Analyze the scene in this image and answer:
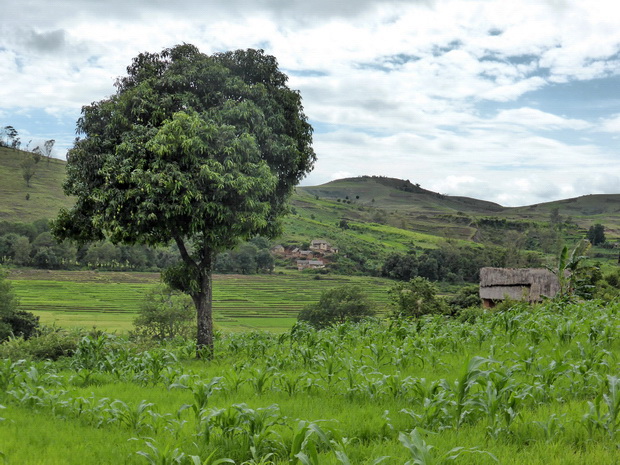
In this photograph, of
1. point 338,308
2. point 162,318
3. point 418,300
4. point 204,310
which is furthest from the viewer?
point 338,308

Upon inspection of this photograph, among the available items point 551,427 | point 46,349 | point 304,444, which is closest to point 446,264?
point 46,349

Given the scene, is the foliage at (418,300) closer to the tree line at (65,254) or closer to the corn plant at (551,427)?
the corn plant at (551,427)

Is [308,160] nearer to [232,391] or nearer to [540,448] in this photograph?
[232,391]

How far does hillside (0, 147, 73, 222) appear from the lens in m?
137

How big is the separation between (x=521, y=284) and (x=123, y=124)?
2957cm

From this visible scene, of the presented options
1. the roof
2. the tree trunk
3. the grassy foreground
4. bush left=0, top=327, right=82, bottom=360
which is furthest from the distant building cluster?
the grassy foreground

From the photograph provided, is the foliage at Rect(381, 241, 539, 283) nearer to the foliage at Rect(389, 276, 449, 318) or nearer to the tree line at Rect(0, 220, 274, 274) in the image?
the tree line at Rect(0, 220, 274, 274)

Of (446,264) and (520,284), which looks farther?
(446,264)

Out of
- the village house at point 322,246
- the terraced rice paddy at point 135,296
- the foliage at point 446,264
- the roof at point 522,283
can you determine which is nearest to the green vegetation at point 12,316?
the terraced rice paddy at point 135,296

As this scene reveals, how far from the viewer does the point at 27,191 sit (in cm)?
15512

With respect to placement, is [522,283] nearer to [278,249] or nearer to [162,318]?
[162,318]

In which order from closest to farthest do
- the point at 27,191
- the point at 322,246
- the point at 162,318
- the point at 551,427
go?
the point at 551,427
the point at 162,318
the point at 322,246
the point at 27,191

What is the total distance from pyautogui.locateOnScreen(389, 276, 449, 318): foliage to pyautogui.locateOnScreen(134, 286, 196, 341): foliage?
2166 centimetres

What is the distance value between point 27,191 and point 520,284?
16645 cm
